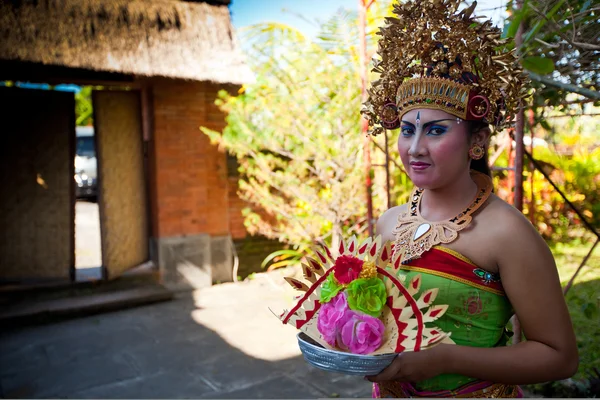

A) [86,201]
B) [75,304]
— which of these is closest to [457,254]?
[75,304]

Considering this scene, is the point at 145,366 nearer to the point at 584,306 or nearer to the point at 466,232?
the point at 584,306

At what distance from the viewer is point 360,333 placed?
48.3 inches

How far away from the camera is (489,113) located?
136 centimetres

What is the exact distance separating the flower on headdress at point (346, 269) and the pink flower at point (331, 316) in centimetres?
5

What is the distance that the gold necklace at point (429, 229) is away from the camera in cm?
139

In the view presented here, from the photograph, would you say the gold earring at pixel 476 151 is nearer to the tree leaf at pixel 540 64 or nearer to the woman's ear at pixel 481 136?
the woman's ear at pixel 481 136

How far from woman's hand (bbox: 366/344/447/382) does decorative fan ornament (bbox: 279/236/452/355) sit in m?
0.06

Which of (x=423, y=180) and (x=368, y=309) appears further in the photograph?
(x=423, y=180)

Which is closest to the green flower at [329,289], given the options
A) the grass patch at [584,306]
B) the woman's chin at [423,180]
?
the woman's chin at [423,180]

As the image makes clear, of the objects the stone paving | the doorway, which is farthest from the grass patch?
the doorway

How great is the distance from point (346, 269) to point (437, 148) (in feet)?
1.35

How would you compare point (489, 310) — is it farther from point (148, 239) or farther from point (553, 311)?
point (148, 239)

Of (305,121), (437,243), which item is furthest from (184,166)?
(437,243)

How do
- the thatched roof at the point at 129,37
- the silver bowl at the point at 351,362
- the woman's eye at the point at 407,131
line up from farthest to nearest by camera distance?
the thatched roof at the point at 129,37 < the woman's eye at the point at 407,131 < the silver bowl at the point at 351,362
